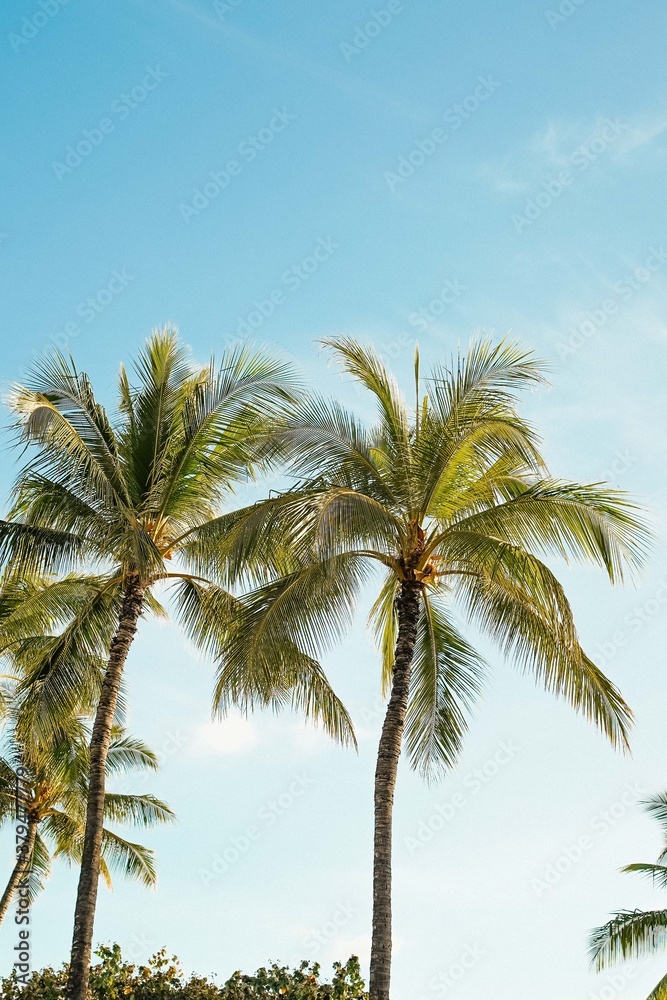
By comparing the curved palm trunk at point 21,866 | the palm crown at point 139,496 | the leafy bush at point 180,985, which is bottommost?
the leafy bush at point 180,985

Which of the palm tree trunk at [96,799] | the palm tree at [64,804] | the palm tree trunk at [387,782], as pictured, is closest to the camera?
the palm tree trunk at [387,782]

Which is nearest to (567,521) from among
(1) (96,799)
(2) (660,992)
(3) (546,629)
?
(3) (546,629)

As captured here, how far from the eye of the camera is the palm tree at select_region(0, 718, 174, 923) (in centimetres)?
2256

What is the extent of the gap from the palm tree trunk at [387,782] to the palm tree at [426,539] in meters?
0.02

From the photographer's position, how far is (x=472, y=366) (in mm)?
14180

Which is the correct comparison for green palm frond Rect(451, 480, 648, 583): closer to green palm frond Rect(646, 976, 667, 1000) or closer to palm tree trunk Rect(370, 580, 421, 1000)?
palm tree trunk Rect(370, 580, 421, 1000)

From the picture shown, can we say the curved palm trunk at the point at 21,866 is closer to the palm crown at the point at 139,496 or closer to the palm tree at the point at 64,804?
the palm tree at the point at 64,804

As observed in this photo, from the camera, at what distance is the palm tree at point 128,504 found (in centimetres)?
1578

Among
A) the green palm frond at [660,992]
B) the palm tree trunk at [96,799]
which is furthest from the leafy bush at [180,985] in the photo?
the green palm frond at [660,992]

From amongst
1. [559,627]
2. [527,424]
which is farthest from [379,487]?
[559,627]

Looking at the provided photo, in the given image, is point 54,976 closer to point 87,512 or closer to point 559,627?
point 87,512

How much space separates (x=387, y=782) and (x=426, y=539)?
10.4ft

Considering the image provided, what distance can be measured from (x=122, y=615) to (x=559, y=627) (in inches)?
260

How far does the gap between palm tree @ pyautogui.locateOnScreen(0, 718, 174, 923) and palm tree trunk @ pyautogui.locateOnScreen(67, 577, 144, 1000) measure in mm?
3834
